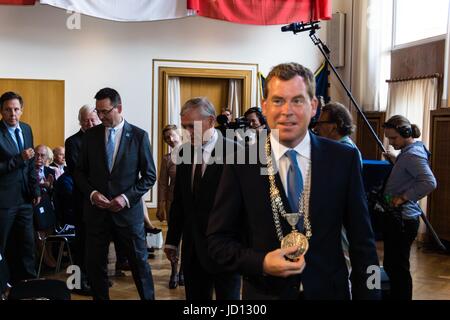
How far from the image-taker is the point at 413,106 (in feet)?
23.1

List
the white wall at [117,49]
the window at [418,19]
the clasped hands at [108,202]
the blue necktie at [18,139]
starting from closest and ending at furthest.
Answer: the clasped hands at [108,202] → the blue necktie at [18,139] → the window at [418,19] → the white wall at [117,49]

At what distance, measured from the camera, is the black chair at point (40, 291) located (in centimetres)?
256

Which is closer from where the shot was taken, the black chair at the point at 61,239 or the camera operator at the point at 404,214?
the camera operator at the point at 404,214

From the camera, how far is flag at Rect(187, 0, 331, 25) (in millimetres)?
7227

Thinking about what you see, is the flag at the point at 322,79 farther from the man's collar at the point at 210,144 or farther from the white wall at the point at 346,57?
the man's collar at the point at 210,144

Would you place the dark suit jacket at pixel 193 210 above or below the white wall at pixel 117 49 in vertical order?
below

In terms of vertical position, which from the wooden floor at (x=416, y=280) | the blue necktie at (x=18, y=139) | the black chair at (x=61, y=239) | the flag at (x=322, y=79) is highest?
the flag at (x=322, y=79)

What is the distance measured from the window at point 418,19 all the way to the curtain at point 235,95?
2.37 metres

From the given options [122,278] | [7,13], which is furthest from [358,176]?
[7,13]

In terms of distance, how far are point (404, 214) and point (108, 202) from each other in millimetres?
1882

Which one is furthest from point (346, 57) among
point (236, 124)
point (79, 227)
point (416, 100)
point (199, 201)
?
point (199, 201)

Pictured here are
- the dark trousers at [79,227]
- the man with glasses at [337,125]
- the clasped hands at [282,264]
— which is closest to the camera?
the clasped hands at [282,264]

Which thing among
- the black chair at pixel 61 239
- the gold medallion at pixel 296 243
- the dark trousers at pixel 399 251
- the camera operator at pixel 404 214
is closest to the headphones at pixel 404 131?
the camera operator at pixel 404 214

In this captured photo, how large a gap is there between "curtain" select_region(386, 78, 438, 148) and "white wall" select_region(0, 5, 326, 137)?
6.01 ft
